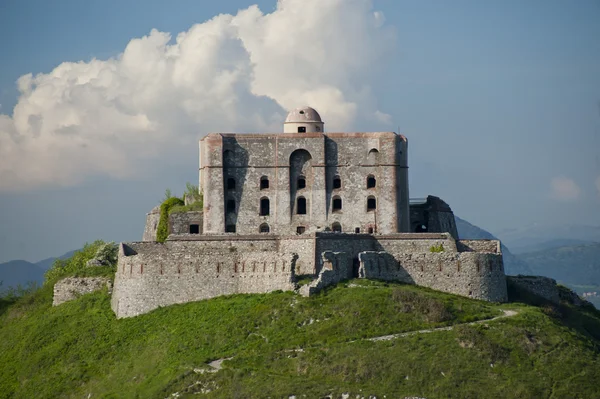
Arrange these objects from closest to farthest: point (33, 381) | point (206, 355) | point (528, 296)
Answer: point (206, 355) → point (33, 381) → point (528, 296)

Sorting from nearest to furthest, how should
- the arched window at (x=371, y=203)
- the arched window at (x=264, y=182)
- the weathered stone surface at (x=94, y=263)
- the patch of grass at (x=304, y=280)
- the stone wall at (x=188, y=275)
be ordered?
1. the patch of grass at (x=304, y=280)
2. the stone wall at (x=188, y=275)
3. the arched window at (x=371, y=203)
4. the arched window at (x=264, y=182)
5. the weathered stone surface at (x=94, y=263)

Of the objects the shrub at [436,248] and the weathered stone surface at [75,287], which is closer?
the shrub at [436,248]

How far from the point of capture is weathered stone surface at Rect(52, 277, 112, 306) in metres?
95.9

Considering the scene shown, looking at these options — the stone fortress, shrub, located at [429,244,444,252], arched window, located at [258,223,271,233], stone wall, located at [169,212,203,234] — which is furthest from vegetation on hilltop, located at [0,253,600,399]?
arched window, located at [258,223,271,233]

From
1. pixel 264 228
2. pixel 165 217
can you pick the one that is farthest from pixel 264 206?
pixel 165 217

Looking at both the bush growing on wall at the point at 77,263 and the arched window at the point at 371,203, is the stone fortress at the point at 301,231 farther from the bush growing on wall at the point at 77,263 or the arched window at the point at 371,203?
the bush growing on wall at the point at 77,263

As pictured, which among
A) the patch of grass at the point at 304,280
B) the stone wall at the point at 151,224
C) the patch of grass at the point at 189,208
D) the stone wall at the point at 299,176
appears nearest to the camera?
the patch of grass at the point at 304,280

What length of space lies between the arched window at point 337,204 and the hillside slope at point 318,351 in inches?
624

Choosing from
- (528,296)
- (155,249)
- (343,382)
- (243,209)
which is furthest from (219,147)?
(343,382)

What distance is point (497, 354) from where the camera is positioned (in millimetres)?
72750

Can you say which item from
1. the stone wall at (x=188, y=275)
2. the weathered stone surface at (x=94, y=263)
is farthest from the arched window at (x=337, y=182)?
the weathered stone surface at (x=94, y=263)

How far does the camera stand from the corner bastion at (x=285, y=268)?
8462 cm

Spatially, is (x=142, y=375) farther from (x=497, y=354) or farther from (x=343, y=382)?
(x=497, y=354)

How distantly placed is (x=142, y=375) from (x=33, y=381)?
11.0 meters
